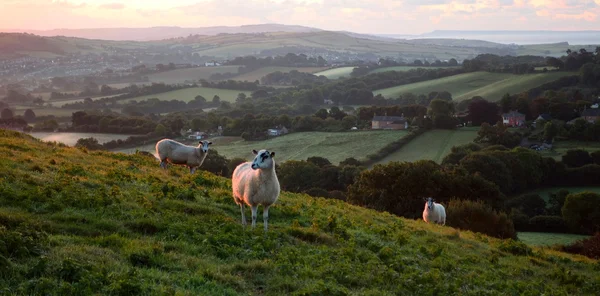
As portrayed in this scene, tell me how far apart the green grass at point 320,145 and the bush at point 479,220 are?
36.8 meters

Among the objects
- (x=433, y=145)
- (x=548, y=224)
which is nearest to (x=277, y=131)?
(x=433, y=145)

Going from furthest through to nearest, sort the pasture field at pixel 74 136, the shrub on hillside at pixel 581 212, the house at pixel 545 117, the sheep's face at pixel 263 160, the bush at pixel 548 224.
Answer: the house at pixel 545 117, the pasture field at pixel 74 136, the bush at pixel 548 224, the shrub on hillside at pixel 581 212, the sheep's face at pixel 263 160

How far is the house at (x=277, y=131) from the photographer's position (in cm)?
8225

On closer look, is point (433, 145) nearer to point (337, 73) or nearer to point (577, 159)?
point (577, 159)

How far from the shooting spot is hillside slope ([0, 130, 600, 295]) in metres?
8.55

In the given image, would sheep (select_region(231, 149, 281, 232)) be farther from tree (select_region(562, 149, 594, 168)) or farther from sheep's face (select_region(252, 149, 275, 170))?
tree (select_region(562, 149, 594, 168))

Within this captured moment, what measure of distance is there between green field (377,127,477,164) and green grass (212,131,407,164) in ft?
10.0

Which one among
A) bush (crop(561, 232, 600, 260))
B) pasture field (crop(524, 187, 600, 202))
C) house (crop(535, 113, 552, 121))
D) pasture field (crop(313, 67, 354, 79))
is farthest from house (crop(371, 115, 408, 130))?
pasture field (crop(313, 67, 354, 79))

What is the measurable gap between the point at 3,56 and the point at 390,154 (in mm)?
88010

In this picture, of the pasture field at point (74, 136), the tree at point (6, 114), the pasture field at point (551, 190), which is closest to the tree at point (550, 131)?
the pasture field at point (551, 190)

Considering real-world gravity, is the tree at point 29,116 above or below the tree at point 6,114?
below

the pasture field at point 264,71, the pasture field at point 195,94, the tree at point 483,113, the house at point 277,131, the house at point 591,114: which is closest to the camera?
the house at point 591,114

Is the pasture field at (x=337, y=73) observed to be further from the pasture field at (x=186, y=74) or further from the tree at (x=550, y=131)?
the tree at (x=550, y=131)

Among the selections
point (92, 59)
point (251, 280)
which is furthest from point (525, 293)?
point (92, 59)
